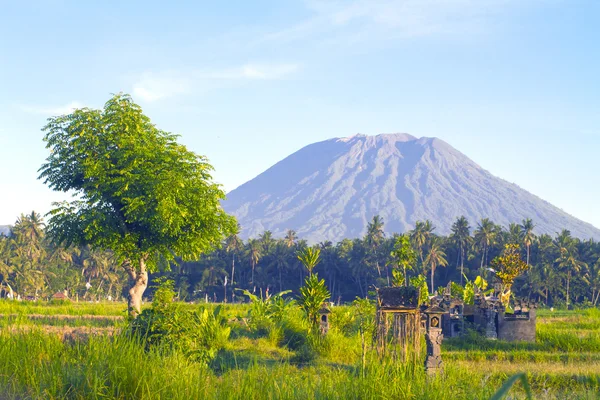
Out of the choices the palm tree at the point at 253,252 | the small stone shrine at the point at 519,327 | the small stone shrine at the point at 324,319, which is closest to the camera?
the small stone shrine at the point at 324,319

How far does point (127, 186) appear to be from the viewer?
93.6 feet

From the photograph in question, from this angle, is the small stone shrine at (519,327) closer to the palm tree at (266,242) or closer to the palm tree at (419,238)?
the palm tree at (419,238)

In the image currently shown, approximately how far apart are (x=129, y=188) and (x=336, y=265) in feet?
282

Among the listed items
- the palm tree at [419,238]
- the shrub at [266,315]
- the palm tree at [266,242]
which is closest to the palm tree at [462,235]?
the palm tree at [419,238]

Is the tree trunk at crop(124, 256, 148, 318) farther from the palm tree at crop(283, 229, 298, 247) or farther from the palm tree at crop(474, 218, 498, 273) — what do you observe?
the palm tree at crop(283, 229, 298, 247)

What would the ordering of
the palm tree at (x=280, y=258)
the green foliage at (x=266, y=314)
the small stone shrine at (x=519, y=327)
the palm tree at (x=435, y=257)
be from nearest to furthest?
the green foliage at (x=266, y=314)
the small stone shrine at (x=519, y=327)
the palm tree at (x=435, y=257)
the palm tree at (x=280, y=258)

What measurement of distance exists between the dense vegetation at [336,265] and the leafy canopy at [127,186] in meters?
65.3

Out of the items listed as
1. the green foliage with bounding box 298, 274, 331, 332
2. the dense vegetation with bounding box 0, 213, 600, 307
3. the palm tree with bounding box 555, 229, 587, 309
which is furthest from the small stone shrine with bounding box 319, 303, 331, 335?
the palm tree with bounding box 555, 229, 587, 309

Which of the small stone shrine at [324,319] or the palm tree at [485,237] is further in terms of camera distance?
the palm tree at [485,237]

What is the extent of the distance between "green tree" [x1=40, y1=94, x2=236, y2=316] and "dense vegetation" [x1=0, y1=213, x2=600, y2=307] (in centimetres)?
6517

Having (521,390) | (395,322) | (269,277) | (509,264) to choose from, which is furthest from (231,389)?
(269,277)

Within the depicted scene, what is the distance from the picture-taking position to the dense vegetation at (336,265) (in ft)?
315

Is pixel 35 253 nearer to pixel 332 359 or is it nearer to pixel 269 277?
pixel 269 277

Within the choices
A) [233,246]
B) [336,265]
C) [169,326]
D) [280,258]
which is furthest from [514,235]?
[169,326]
